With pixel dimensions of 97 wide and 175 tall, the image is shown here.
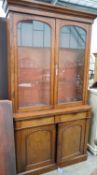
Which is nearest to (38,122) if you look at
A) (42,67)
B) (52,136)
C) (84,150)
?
(52,136)

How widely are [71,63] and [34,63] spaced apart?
0.56m

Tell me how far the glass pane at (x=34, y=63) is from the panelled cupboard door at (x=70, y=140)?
46cm

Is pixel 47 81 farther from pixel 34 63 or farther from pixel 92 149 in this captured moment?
pixel 92 149

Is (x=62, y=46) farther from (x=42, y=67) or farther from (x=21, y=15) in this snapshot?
(x=21, y=15)

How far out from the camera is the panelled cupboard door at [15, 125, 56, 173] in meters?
1.94

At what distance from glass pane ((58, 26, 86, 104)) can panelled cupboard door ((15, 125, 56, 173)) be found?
473 millimetres

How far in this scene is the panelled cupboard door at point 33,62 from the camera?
1.85m

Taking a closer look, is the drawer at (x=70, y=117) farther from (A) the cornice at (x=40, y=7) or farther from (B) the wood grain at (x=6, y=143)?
(A) the cornice at (x=40, y=7)

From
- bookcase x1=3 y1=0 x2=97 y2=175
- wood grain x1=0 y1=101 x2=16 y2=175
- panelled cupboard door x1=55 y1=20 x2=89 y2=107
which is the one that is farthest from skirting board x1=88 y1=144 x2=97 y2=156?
wood grain x1=0 y1=101 x2=16 y2=175

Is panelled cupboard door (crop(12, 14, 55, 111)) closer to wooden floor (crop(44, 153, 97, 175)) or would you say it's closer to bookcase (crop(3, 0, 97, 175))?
bookcase (crop(3, 0, 97, 175))

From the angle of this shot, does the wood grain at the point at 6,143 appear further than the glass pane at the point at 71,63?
No

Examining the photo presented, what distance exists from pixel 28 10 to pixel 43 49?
0.49m

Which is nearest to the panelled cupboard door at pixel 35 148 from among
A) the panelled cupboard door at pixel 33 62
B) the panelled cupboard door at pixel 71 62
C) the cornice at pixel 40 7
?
the panelled cupboard door at pixel 33 62

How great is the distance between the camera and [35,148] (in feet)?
6.69
